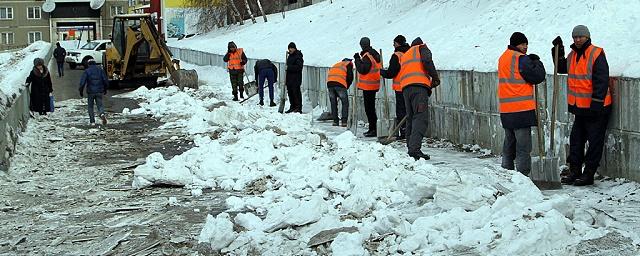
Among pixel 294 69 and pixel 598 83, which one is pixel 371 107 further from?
pixel 598 83

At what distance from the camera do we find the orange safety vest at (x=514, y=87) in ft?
31.9

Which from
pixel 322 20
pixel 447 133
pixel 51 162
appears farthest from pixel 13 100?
pixel 322 20

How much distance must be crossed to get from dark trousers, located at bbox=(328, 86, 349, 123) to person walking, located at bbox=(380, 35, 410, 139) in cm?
268

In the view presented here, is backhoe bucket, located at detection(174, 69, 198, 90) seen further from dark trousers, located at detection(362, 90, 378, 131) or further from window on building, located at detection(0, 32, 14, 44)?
window on building, located at detection(0, 32, 14, 44)

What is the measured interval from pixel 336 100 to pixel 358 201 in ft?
28.9

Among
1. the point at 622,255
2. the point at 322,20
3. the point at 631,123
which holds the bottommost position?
the point at 622,255

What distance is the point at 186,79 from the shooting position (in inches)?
1171

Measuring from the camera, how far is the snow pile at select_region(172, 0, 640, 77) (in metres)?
14.8

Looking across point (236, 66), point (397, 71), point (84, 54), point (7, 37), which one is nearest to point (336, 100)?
point (397, 71)

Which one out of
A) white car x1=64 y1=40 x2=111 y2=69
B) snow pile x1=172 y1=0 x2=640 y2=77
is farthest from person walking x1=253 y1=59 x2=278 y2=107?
white car x1=64 y1=40 x2=111 y2=69

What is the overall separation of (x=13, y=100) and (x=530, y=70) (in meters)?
10.8

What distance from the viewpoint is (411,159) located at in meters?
11.2

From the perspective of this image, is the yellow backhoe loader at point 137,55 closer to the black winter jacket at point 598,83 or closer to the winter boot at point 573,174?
the winter boot at point 573,174

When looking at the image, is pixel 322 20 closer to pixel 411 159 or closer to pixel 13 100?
pixel 13 100
